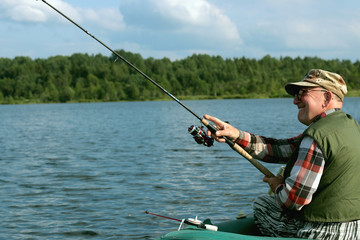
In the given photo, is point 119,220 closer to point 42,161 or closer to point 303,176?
point 303,176

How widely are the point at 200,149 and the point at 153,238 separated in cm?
1286

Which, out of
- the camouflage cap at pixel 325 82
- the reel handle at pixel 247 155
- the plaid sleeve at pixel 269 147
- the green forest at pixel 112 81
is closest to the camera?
the camouflage cap at pixel 325 82

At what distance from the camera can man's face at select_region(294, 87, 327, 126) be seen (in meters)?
3.61

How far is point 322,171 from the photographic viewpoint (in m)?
3.37

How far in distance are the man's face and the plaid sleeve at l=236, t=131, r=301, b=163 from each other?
0.79m

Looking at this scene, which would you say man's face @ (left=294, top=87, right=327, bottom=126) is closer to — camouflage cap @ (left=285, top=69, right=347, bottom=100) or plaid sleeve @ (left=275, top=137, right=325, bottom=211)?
camouflage cap @ (left=285, top=69, right=347, bottom=100)

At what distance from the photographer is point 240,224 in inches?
173

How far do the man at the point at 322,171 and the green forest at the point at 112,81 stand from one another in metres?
123

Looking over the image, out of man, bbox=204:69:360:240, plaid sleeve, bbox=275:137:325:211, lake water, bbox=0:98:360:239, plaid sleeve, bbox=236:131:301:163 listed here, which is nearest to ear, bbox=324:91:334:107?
man, bbox=204:69:360:240

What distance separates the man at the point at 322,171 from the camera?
3332 mm

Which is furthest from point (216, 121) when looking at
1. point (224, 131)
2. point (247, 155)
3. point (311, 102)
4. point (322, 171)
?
point (322, 171)

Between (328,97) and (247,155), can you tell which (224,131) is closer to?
(247,155)

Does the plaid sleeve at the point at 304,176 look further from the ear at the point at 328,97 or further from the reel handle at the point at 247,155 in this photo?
the reel handle at the point at 247,155

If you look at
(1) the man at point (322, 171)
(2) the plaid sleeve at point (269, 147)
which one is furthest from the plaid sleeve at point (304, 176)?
(2) the plaid sleeve at point (269, 147)
